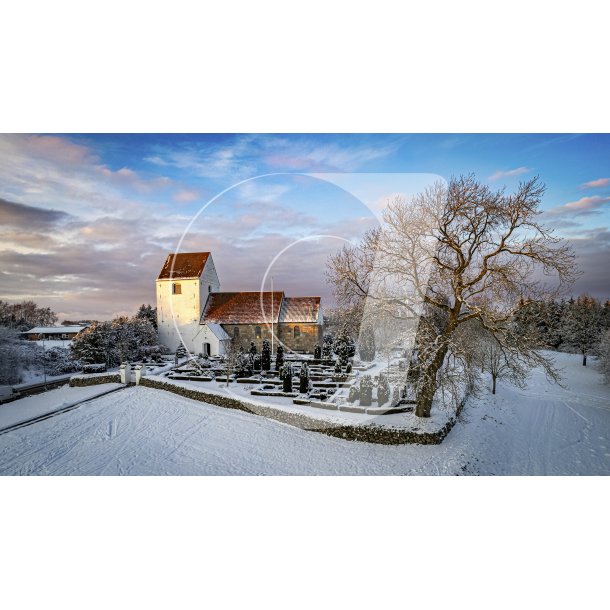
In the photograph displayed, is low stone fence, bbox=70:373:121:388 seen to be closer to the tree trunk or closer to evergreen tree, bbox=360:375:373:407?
evergreen tree, bbox=360:375:373:407

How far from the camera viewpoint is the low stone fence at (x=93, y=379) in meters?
4.71

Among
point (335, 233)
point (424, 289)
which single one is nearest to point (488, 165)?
point (424, 289)

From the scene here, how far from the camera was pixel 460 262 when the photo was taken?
10.8 ft

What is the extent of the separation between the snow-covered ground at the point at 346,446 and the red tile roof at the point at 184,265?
216cm

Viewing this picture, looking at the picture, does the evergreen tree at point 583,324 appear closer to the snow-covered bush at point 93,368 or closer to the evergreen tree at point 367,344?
the evergreen tree at point 367,344

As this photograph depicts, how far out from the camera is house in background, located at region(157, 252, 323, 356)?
4836mm

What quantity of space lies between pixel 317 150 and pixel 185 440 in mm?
3676

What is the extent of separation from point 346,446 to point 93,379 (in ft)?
13.7

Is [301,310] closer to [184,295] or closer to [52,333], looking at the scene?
[184,295]

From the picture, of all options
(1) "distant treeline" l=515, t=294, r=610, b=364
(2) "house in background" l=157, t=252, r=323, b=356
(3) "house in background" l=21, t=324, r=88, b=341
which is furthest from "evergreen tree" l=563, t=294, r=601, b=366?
(3) "house in background" l=21, t=324, r=88, b=341

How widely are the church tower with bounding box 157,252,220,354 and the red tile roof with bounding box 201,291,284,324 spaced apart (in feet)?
0.69

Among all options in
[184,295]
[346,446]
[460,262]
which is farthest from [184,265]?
[460,262]

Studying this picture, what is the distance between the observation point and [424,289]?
136 inches

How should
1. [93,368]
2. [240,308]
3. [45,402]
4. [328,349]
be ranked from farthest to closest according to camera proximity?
[328,349] → [240,308] → [93,368] → [45,402]
